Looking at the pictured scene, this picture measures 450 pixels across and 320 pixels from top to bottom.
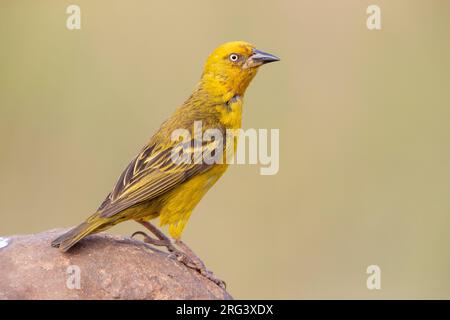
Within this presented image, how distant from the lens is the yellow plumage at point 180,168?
6598 mm

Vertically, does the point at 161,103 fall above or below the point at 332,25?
below

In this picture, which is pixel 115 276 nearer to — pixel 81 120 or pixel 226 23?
pixel 81 120

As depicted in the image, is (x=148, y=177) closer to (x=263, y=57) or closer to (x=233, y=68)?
(x=233, y=68)

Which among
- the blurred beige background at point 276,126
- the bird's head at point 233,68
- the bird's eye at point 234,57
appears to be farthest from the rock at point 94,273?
the blurred beige background at point 276,126

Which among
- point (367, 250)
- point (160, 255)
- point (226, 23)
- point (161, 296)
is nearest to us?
point (161, 296)

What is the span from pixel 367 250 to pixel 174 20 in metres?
4.16

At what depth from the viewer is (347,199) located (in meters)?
10.9

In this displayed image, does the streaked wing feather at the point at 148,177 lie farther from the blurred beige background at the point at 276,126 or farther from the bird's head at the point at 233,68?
the blurred beige background at the point at 276,126

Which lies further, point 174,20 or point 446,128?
point 174,20

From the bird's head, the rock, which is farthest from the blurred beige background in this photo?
the rock

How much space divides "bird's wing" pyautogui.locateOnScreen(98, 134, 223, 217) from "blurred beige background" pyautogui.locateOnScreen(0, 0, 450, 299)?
3.63 meters

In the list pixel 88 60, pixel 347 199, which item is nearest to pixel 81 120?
pixel 88 60

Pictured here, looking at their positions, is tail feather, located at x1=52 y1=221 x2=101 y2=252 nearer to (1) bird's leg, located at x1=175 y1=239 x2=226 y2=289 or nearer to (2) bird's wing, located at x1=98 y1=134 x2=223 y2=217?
(2) bird's wing, located at x1=98 y1=134 x2=223 y2=217

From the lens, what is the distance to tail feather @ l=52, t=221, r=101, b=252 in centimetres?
632
